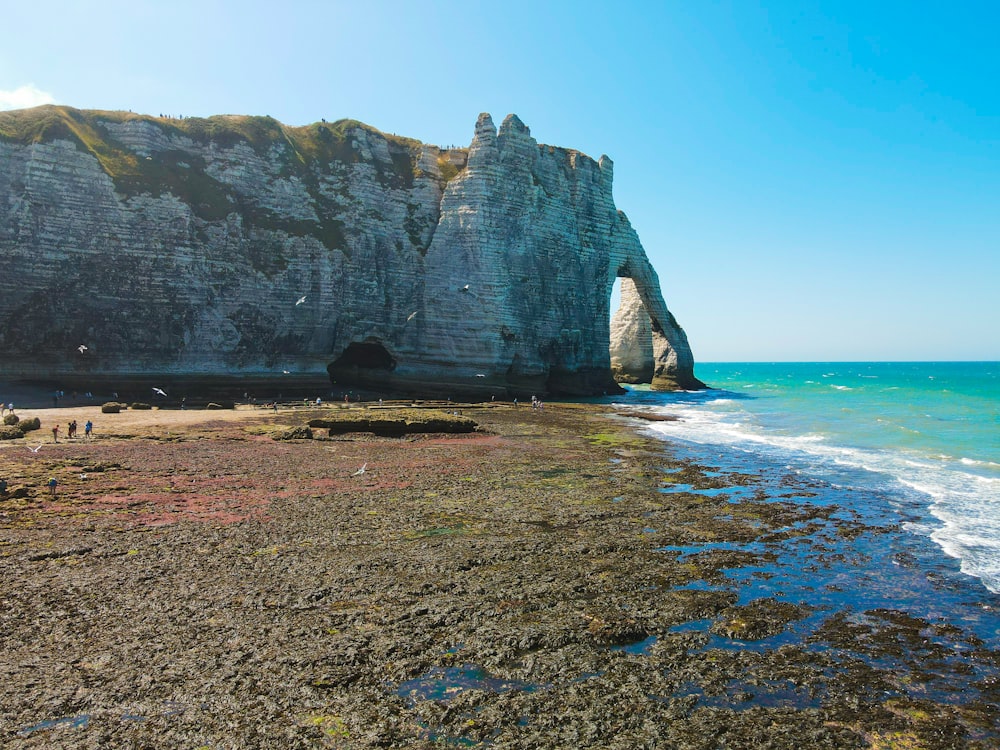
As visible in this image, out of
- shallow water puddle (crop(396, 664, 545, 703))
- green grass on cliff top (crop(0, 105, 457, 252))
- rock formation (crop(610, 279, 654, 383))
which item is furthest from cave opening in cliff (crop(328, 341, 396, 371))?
shallow water puddle (crop(396, 664, 545, 703))

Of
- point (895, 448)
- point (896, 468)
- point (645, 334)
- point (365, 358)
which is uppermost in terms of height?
point (645, 334)

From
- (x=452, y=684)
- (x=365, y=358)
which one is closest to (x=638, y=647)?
(x=452, y=684)

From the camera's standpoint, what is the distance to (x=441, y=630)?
8570 mm

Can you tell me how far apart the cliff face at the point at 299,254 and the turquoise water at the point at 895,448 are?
627 inches

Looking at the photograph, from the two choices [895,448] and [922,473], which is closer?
[922,473]

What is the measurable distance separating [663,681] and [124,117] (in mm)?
58940

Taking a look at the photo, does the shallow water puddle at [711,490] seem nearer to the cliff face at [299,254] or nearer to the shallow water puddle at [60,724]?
the shallow water puddle at [60,724]

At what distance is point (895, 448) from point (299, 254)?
44.8 meters

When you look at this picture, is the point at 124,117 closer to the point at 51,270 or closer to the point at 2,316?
the point at 51,270

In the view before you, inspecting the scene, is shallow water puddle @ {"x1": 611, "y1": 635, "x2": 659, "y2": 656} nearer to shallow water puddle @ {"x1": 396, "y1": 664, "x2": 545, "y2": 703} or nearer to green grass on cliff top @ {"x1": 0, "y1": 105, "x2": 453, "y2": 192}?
shallow water puddle @ {"x1": 396, "y1": 664, "x2": 545, "y2": 703}

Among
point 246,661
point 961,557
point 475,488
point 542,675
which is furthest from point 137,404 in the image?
point 961,557

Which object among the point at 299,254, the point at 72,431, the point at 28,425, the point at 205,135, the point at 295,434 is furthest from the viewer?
the point at 205,135

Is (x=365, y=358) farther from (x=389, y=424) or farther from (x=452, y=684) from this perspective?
(x=452, y=684)

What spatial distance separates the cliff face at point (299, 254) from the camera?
41.8m
